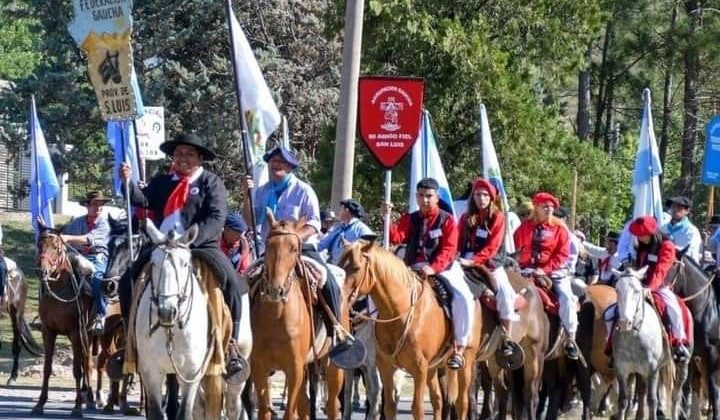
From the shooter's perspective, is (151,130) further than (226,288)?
Yes

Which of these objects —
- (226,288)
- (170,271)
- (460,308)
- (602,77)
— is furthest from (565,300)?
(602,77)

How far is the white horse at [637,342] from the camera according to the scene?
18609 millimetres

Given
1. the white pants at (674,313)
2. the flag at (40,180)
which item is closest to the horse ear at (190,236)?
the white pants at (674,313)

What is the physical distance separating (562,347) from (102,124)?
737 inches

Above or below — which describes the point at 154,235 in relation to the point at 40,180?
above

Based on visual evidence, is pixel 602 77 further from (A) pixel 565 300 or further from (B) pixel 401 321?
(B) pixel 401 321

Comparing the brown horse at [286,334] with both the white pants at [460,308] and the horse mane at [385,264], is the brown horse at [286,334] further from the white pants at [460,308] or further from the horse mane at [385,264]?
the white pants at [460,308]

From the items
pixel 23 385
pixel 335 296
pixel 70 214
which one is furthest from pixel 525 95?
pixel 70 214

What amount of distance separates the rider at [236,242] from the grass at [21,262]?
27.2 ft

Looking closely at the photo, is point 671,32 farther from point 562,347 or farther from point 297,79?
point 562,347

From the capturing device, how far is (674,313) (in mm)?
19500

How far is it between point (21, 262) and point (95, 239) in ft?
57.5

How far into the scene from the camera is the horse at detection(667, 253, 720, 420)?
796 inches

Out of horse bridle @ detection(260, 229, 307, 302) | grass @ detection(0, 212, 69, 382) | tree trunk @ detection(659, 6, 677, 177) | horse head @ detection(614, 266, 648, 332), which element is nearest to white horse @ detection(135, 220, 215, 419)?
horse bridle @ detection(260, 229, 307, 302)
